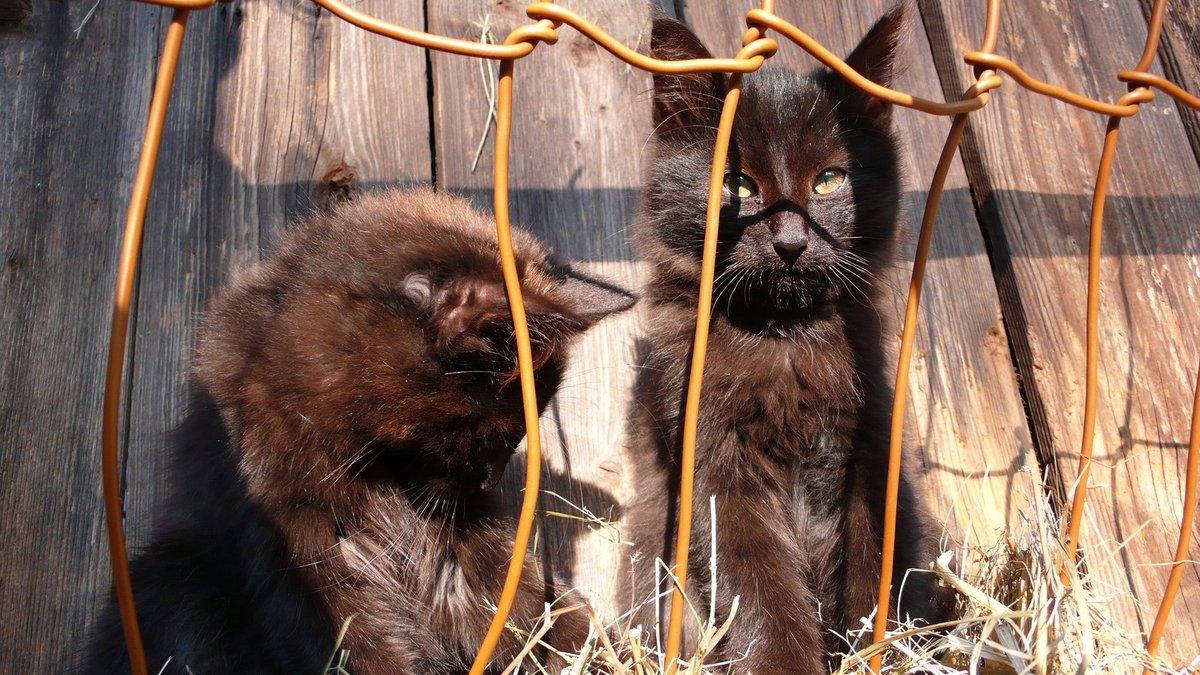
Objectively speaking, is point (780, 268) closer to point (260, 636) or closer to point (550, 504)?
point (550, 504)

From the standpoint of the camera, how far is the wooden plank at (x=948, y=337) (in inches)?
103

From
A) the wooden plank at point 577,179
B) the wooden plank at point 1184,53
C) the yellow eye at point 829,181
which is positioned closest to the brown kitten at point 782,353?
the yellow eye at point 829,181

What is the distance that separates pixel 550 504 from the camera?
8.36 feet

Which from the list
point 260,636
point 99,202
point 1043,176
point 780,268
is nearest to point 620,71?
point 780,268

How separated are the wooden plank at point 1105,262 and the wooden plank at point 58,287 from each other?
2501mm

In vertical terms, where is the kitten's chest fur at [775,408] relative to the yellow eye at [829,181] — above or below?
below

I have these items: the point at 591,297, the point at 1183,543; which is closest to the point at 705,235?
the point at 591,297

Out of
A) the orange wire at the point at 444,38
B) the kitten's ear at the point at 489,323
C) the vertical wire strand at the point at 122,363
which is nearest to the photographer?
the vertical wire strand at the point at 122,363

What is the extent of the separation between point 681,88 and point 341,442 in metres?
1.24

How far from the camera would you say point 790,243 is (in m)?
2.15

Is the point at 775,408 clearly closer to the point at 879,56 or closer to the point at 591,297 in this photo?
the point at 591,297

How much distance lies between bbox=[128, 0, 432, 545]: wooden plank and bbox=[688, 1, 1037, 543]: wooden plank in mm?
1053

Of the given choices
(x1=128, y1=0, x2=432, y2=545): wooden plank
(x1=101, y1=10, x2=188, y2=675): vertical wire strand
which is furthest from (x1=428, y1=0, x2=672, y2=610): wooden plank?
(x1=101, y1=10, x2=188, y2=675): vertical wire strand

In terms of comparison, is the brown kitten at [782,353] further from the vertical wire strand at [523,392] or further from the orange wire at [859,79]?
the vertical wire strand at [523,392]
